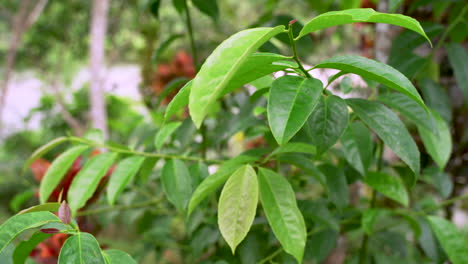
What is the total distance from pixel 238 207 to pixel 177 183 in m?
0.12

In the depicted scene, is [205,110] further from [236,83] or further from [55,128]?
[55,128]

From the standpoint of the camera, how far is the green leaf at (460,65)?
521 mm

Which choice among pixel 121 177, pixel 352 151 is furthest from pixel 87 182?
pixel 352 151

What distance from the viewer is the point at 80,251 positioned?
0.27 metres

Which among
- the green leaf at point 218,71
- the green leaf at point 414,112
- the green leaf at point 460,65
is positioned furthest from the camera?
the green leaf at point 460,65

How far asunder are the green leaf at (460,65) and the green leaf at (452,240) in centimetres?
17

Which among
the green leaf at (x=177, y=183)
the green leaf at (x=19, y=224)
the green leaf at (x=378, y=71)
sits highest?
the green leaf at (x=378, y=71)

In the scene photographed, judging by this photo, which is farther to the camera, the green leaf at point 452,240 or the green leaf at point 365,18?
the green leaf at point 452,240

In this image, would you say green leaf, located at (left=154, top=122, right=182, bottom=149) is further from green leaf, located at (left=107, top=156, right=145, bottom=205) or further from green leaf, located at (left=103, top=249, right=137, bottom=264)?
green leaf, located at (left=103, top=249, right=137, bottom=264)

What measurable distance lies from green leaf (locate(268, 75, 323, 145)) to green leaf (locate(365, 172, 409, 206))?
24 cm

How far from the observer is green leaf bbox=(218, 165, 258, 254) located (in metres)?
0.29

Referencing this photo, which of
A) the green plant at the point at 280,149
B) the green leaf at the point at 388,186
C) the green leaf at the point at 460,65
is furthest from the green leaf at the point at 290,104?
the green leaf at the point at 460,65

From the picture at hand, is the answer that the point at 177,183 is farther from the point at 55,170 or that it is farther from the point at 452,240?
the point at 452,240

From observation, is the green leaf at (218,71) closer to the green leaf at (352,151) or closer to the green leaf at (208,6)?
the green leaf at (352,151)
